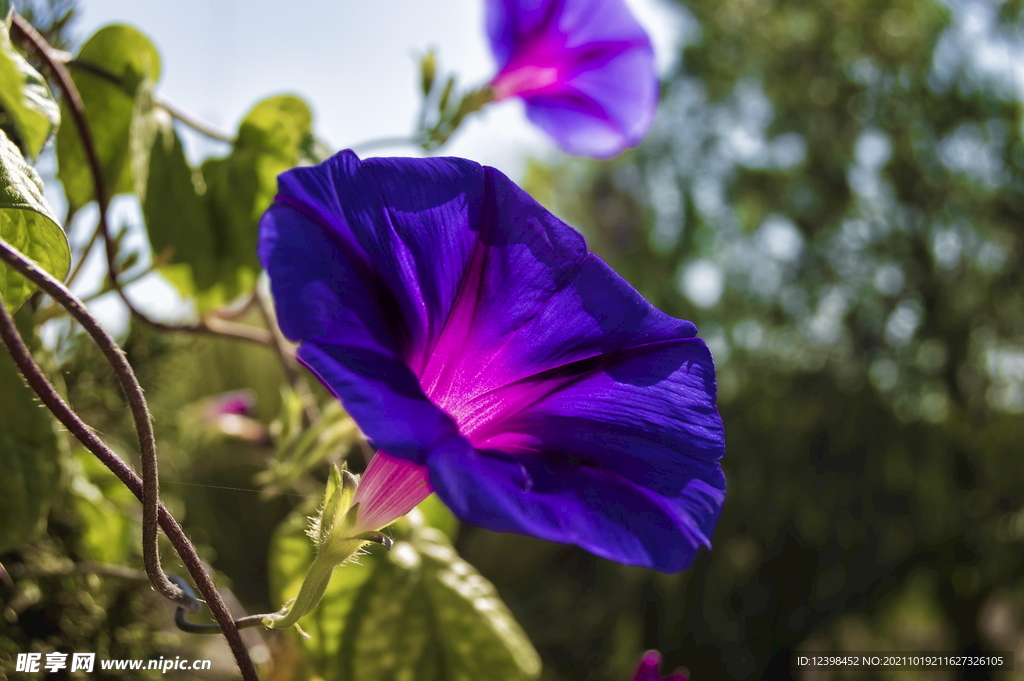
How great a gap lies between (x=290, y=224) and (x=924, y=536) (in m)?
3.48

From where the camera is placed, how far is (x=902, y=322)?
15.0 feet

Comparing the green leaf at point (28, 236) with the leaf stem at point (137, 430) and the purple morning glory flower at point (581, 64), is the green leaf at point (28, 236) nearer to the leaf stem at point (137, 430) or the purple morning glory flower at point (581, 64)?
the leaf stem at point (137, 430)

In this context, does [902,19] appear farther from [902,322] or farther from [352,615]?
[352,615]

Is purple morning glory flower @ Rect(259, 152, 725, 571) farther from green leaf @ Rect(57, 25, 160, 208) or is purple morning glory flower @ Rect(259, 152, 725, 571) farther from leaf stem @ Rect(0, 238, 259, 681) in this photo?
green leaf @ Rect(57, 25, 160, 208)

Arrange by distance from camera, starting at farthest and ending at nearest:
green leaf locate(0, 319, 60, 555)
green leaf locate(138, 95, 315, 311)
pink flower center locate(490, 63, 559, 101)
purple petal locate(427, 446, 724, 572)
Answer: pink flower center locate(490, 63, 559, 101)
green leaf locate(138, 95, 315, 311)
green leaf locate(0, 319, 60, 555)
purple petal locate(427, 446, 724, 572)

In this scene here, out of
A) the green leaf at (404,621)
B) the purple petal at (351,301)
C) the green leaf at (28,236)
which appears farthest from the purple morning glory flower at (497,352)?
the green leaf at (404,621)

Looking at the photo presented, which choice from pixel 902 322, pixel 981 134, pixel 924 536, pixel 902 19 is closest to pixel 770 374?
pixel 902 322

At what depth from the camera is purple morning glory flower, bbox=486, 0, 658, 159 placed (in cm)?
63

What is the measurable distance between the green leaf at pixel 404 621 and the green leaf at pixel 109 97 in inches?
9.7

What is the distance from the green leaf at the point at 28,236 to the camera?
0.83 ft

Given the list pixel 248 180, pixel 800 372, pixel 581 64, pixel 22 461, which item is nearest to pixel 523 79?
pixel 581 64

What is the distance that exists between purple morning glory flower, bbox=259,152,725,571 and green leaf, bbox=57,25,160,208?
297 millimetres

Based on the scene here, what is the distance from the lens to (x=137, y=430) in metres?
0.21

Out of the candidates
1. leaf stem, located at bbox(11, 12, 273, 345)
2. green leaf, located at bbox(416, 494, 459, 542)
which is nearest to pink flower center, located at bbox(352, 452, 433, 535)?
leaf stem, located at bbox(11, 12, 273, 345)
